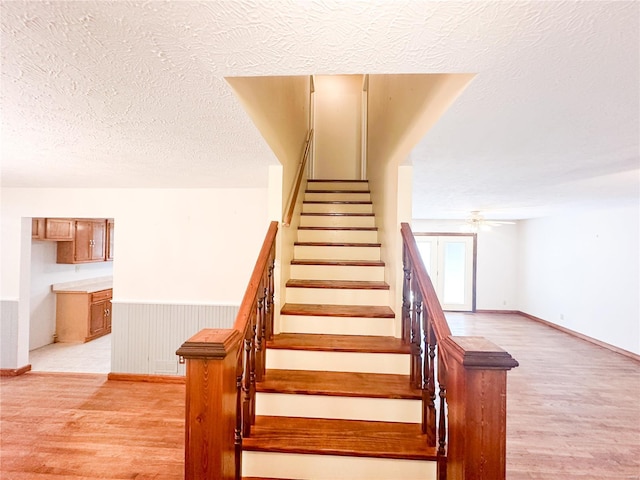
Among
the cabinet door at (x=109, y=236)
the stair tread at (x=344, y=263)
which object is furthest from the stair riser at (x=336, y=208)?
the cabinet door at (x=109, y=236)

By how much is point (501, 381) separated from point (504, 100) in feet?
3.63

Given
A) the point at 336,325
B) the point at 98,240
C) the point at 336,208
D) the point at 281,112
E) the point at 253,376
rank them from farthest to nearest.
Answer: the point at 98,240 → the point at 336,208 → the point at 281,112 → the point at 336,325 → the point at 253,376

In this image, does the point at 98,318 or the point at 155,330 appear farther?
the point at 98,318

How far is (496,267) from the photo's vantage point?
721 centimetres

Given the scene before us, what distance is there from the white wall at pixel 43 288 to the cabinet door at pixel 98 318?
540mm

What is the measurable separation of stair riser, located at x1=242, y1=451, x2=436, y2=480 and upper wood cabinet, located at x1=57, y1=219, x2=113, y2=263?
496 centimetres

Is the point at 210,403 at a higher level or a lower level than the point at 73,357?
higher

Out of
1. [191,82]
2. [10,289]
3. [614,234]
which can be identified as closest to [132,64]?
[191,82]

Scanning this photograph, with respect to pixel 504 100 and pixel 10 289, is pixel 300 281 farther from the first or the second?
pixel 10 289

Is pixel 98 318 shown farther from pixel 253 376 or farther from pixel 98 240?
pixel 253 376

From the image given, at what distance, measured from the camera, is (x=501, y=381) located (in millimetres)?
1033

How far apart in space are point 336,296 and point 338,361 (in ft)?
2.05

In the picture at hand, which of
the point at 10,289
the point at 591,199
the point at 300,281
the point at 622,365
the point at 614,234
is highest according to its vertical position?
the point at 591,199

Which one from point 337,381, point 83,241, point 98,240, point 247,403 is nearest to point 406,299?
point 337,381
